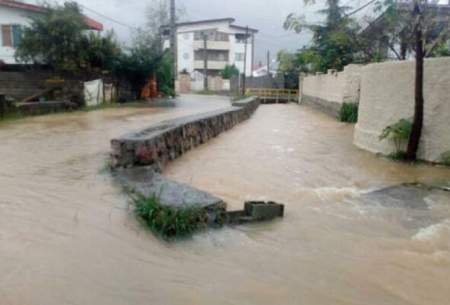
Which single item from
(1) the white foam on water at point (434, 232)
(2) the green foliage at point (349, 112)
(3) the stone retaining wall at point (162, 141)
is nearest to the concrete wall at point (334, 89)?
(2) the green foliage at point (349, 112)

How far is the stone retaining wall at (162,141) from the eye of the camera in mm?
6297

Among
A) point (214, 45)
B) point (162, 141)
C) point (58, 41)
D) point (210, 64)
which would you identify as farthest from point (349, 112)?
point (210, 64)

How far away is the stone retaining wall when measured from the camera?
248 inches

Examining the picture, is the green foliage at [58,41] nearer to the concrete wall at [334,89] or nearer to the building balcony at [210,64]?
the concrete wall at [334,89]

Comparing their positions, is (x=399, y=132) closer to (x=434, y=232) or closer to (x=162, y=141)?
(x=434, y=232)

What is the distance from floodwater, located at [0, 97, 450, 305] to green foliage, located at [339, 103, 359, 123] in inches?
345

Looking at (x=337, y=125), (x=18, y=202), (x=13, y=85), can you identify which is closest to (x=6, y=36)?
(x=13, y=85)

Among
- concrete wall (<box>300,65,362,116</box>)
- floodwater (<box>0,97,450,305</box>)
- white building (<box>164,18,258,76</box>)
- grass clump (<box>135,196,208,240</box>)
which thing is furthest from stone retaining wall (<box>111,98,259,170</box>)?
white building (<box>164,18,258,76</box>)

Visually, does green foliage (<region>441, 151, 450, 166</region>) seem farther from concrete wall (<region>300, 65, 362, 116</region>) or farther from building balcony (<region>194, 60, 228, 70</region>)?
building balcony (<region>194, 60, 228, 70</region>)

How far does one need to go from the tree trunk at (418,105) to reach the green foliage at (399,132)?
0.51ft

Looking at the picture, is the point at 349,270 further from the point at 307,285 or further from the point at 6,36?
the point at 6,36

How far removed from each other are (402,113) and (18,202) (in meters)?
6.90

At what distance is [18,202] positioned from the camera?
504 cm

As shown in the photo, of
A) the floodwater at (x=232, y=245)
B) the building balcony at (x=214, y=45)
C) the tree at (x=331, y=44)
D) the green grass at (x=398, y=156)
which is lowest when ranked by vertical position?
the floodwater at (x=232, y=245)
